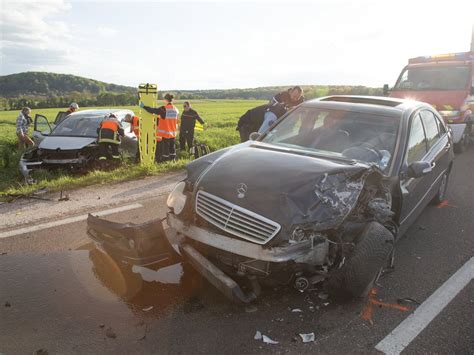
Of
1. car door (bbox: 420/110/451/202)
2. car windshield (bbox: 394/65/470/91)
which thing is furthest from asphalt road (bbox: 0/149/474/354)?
car windshield (bbox: 394/65/470/91)

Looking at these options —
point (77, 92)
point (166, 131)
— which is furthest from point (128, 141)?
point (77, 92)

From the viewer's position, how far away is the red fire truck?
10719 mm

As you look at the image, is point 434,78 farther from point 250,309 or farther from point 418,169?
point 250,309

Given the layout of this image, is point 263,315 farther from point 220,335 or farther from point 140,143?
point 140,143

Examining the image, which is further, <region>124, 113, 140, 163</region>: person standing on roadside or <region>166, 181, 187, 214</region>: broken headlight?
<region>124, 113, 140, 163</region>: person standing on roadside

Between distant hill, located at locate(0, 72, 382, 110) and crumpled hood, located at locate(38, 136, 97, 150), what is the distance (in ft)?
66.6

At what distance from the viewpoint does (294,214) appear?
3.28 metres

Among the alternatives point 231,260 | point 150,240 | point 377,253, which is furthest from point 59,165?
point 377,253

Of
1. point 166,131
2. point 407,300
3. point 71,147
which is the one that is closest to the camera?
point 407,300

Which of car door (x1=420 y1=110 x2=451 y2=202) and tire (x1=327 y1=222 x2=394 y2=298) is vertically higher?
car door (x1=420 y1=110 x2=451 y2=202)

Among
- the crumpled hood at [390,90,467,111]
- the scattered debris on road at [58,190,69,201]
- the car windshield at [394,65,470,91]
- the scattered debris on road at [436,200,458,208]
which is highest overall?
the car windshield at [394,65,470,91]

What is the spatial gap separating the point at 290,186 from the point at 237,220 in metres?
0.52

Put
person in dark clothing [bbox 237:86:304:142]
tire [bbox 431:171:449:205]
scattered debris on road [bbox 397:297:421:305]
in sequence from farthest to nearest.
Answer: person in dark clothing [bbox 237:86:304:142], tire [bbox 431:171:449:205], scattered debris on road [bbox 397:297:421:305]

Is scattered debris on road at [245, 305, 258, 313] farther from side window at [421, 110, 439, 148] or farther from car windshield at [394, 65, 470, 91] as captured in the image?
car windshield at [394, 65, 470, 91]
